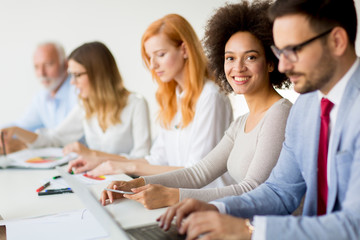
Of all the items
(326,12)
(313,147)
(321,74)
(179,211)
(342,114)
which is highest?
(326,12)

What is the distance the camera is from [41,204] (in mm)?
1411

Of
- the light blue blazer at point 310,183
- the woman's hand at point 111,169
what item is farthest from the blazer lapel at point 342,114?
the woman's hand at point 111,169

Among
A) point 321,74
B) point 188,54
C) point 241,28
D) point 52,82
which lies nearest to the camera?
point 321,74

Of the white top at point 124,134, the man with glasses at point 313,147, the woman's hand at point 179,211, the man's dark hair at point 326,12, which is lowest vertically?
the white top at point 124,134

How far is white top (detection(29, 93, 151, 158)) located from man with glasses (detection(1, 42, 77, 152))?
66 cm

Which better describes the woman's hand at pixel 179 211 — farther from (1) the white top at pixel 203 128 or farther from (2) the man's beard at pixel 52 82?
(2) the man's beard at pixel 52 82

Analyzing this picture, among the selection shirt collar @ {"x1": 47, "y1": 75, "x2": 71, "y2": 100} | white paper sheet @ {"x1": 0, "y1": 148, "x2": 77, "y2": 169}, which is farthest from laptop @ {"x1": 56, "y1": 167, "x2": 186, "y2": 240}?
shirt collar @ {"x1": 47, "y1": 75, "x2": 71, "y2": 100}

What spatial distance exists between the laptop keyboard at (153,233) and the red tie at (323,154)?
16.9 inches

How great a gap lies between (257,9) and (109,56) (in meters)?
1.44

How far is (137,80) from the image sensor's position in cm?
469

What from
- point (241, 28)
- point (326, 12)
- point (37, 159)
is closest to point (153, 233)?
point (326, 12)

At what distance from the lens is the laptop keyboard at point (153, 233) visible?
0.99 meters

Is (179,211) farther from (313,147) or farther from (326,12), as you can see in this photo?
(326,12)

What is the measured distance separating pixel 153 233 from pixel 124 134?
68.9 inches
